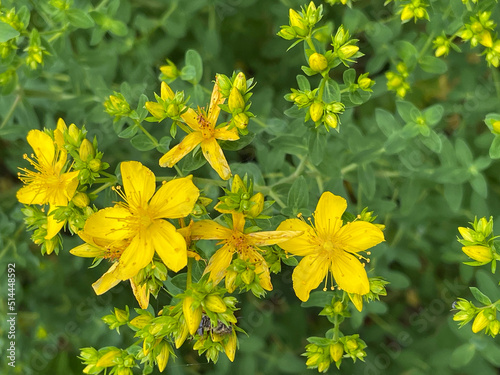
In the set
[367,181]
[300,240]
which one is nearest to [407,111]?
[367,181]

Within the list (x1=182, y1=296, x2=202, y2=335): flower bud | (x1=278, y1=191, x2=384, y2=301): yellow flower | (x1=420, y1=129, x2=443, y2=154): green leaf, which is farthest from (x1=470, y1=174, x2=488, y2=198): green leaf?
(x1=182, y1=296, x2=202, y2=335): flower bud

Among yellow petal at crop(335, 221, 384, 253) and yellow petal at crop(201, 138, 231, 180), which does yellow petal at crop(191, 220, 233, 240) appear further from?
yellow petal at crop(335, 221, 384, 253)

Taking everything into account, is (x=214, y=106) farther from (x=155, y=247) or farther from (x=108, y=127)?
(x=108, y=127)

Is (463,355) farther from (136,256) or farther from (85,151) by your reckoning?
(85,151)

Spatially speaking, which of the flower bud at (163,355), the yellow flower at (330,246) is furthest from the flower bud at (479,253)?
the flower bud at (163,355)

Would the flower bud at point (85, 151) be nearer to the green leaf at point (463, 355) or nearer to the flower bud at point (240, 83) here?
the flower bud at point (240, 83)

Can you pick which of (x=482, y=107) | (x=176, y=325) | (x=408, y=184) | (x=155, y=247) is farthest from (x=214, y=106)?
(x=482, y=107)
